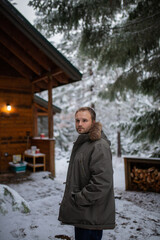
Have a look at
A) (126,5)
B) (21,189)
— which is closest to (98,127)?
(21,189)

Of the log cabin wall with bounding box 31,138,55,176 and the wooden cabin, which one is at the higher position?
the wooden cabin

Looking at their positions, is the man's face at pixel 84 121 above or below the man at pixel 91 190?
above

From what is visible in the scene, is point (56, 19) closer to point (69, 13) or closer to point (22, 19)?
point (69, 13)

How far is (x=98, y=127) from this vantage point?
181cm

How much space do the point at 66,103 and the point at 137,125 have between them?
36.4ft

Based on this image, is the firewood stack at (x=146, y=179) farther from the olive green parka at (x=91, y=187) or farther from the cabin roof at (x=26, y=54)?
the olive green parka at (x=91, y=187)

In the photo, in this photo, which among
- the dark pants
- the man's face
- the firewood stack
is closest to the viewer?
the dark pants

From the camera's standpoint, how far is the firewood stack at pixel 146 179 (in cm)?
534

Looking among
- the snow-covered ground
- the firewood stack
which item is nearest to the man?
the snow-covered ground

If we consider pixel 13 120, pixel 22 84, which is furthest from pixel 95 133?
pixel 22 84

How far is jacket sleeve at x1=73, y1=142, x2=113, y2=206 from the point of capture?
155 cm

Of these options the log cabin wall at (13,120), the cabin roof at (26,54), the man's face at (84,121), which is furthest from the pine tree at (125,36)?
the man's face at (84,121)

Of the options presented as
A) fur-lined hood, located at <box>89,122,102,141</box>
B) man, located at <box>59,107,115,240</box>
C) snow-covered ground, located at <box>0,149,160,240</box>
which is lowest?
snow-covered ground, located at <box>0,149,160,240</box>

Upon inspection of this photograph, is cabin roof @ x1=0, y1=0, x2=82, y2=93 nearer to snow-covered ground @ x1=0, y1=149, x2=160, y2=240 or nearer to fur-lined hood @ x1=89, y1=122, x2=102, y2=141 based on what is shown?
snow-covered ground @ x1=0, y1=149, x2=160, y2=240
